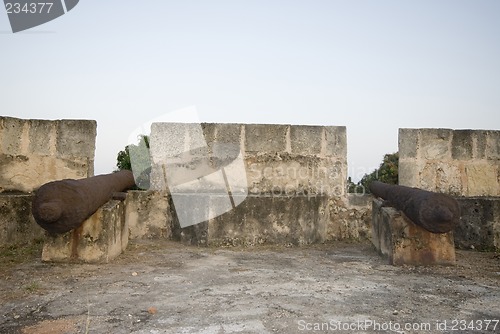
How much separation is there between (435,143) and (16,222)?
6.29 meters

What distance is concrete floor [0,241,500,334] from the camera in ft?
7.73

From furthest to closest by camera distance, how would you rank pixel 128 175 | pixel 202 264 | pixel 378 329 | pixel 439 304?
1. pixel 128 175
2. pixel 202 264
3. pixel 439 304
4. pixel 378 329

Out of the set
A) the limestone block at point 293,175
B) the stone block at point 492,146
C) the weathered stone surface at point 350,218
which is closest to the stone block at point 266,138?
the limestone block at point 293,175

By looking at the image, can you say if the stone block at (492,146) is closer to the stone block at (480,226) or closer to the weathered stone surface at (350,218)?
the stone block at (480,226)

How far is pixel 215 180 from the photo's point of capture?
6270 mm

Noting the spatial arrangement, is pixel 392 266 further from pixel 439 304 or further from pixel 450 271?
pixel 439 304

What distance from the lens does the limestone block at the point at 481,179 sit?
6.29 metres

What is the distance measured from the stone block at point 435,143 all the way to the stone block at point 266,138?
218 centimetres

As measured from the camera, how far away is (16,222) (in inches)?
210

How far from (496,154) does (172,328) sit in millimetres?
6060

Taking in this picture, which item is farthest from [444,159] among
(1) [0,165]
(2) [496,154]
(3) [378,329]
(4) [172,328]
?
(1) [0,165]

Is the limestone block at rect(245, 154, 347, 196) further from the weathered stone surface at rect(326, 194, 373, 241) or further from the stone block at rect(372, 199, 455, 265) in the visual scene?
the stone block at rect(372, 199, 455, 265)

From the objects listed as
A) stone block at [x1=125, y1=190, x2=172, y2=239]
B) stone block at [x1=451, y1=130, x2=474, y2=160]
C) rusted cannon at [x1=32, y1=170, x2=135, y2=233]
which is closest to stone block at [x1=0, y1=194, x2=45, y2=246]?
stone block at [x1=125, y1=190, x2=172, y2=239]

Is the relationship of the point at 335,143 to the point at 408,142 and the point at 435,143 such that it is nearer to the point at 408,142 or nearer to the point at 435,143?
the point at 408,142
